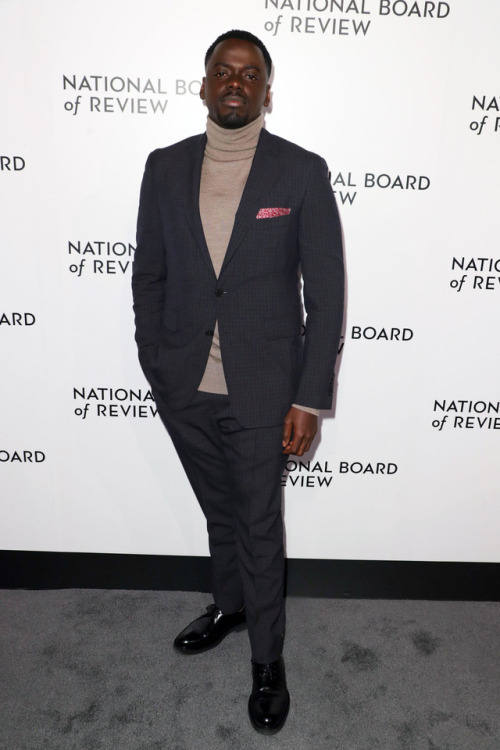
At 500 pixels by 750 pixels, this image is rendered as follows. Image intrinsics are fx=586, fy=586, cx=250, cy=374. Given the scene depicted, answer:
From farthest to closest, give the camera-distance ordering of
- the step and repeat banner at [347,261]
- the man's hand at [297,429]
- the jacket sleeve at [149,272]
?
the step and repeat banner at [347,261]
the jacket sleeve at [149,272]
the man's hand at [297,429]

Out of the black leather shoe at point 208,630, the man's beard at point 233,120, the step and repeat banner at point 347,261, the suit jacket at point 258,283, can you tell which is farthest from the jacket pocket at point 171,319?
the black leather shoe at point 208,630

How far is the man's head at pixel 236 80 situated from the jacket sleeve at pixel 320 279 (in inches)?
9.7

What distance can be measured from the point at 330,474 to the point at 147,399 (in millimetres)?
801

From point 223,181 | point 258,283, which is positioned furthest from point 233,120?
point 258,283

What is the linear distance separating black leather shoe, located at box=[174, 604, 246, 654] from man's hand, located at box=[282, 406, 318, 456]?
85 cm

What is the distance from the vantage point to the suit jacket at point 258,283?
5.52ft

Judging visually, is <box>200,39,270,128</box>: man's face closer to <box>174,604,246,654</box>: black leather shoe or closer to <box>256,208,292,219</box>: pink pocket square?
<box>256,208,292,219</box>: pink pocket square

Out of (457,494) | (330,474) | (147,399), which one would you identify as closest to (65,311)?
(147,399)

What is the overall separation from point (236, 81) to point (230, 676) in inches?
75.1

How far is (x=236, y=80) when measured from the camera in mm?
1633

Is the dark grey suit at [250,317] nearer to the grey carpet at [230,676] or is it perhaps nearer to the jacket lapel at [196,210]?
the jacket lapel at [196,210]

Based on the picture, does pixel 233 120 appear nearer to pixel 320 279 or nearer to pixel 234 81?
pixel 234 81

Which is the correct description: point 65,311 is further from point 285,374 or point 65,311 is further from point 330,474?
point 330,474

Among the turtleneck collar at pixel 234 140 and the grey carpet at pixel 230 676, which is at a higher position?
the turtleneck collar at pixel 234 140
